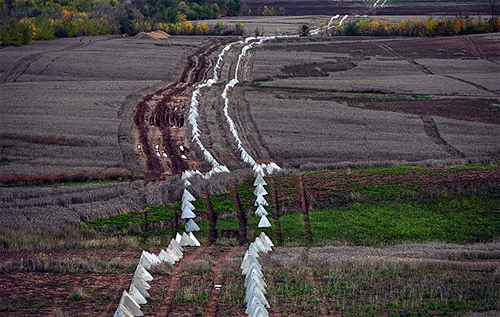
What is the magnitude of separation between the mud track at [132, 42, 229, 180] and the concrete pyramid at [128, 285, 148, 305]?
15.9 m

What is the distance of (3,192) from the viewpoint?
106 feet

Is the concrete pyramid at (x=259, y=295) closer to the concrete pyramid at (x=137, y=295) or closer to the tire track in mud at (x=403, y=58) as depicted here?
the concrete pyramid at (x=137, y=295)

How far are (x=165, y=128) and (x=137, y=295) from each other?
26085 mm

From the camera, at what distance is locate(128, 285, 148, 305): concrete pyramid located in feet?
62.9

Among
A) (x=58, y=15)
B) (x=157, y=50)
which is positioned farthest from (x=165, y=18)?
(x=157, y=50)

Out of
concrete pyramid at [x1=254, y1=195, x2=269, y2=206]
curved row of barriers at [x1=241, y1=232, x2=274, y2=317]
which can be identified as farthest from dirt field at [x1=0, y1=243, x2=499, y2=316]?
concrete pyramid at [x1=254, y1=195, x2=269, y2=206]

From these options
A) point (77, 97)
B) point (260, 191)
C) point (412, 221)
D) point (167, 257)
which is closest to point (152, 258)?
point (167, 257)

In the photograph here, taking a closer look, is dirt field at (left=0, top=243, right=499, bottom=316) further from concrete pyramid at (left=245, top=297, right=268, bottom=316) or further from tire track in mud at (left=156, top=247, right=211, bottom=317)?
concrete pyramid at (left=245, top=297, right=268, bottom=316)

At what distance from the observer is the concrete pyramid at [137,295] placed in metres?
19.2

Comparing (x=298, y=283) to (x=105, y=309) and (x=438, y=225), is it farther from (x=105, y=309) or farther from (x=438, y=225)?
(x=438, y=225)

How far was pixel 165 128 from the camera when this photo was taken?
44688 millimetres

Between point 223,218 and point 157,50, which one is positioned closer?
point 223,218

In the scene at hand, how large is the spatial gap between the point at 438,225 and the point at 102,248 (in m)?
13.4

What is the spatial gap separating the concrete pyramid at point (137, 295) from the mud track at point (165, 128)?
15.9 metres
